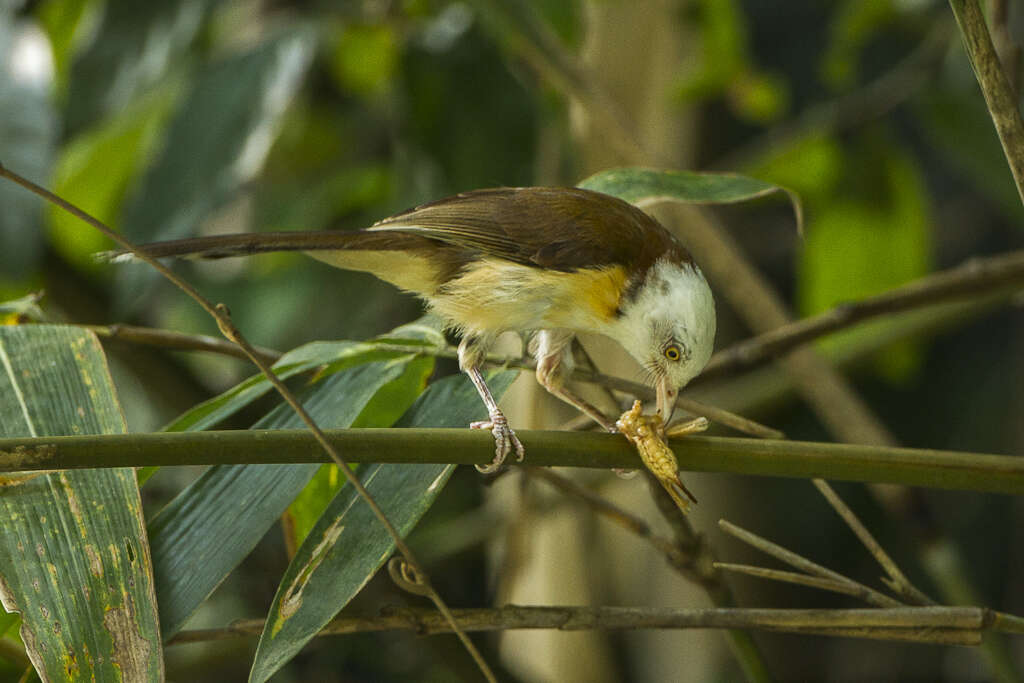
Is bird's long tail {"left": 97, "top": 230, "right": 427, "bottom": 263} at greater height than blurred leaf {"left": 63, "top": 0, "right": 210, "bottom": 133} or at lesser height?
lesser

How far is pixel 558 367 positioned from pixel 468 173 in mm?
782

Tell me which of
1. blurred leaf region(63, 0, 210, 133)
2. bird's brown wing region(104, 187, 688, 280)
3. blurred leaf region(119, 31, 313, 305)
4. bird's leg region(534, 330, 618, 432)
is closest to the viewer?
bird's leg region(534, 330, 618, 432)

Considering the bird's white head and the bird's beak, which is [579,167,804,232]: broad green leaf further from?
the bird's beak

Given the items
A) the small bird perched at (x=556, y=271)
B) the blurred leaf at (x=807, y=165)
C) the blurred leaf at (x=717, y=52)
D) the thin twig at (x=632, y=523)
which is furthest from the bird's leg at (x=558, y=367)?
the blurred leaf at (x=717, y=52)

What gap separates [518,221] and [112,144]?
4.94ft

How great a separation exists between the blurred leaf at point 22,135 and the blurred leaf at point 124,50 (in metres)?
0.19

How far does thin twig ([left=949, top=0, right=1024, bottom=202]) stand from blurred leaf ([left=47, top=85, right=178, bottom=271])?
2.13 metres

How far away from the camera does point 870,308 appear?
180cm

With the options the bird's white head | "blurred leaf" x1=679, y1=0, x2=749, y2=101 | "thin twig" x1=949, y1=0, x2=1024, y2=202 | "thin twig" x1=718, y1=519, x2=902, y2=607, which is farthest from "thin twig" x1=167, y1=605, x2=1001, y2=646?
"blurred leaf" x1=679, y1=0, x2=749, y2=101

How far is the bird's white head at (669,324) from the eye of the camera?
1532mm

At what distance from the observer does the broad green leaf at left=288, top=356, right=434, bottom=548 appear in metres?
1.36

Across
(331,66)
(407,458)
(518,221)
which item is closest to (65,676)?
(407,458)

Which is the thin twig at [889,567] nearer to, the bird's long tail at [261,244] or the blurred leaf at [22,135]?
the bird's long tail at [261,244]

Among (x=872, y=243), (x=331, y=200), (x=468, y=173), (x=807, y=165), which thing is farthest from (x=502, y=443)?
(x=331, y=200)
